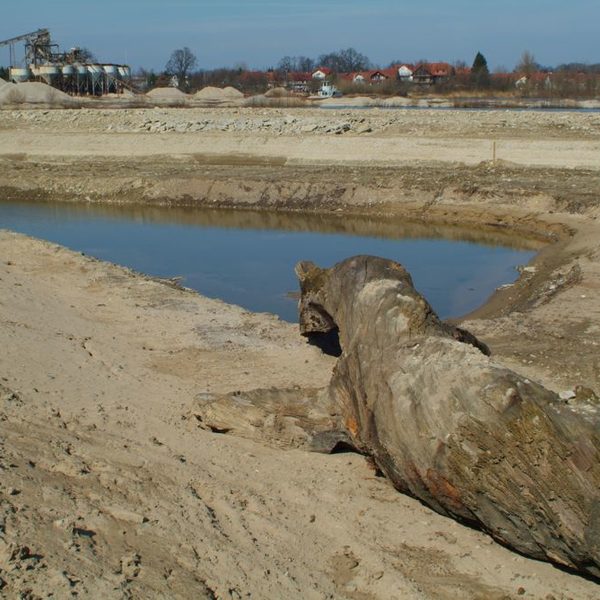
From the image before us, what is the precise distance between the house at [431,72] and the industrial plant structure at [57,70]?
4866 centimetres

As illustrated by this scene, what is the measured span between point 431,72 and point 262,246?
98.8 metres

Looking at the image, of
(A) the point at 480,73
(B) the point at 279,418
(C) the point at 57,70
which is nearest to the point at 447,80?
(A) the point at 480,73

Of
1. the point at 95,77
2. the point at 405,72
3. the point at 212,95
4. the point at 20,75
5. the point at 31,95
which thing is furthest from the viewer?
the point at 405,72

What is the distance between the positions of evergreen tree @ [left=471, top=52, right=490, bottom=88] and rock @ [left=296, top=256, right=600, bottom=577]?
83.4 m

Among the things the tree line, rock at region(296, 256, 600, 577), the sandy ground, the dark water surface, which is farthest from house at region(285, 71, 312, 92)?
rock at region(296, 256, 600, 577)

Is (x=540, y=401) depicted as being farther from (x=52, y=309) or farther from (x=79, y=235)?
(x=79, y=235)

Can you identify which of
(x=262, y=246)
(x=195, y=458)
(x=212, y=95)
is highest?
(x=212, y=95)

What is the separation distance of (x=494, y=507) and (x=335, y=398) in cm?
198

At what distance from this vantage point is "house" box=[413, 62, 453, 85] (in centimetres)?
11000

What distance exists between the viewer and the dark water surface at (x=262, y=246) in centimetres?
1576

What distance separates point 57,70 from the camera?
68.7 meters

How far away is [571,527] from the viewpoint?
521 centimetres

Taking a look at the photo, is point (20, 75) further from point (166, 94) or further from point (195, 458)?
point (195, 458)

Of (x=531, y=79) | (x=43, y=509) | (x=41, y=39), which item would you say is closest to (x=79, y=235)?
(x=43, y=509)
